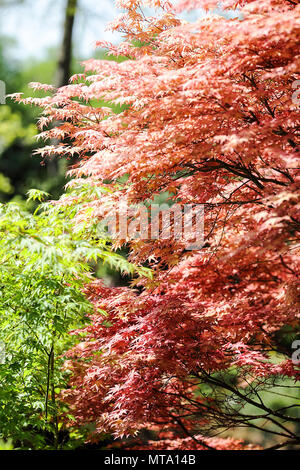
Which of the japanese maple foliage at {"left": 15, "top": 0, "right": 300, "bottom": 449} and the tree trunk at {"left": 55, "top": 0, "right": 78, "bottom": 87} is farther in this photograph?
the tree trunk at {"left": 55, "top": 0, "right": 78, "bottom": 87}

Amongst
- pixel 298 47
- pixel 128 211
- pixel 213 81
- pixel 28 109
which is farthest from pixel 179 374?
pixel 28 109

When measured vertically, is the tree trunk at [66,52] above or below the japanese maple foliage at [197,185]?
above

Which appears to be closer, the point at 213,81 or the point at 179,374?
the point at 213,81

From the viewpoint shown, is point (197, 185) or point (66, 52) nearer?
point (197, 185)

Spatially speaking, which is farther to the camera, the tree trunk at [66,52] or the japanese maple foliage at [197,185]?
the tree trunk at [66,52]

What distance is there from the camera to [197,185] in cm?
338

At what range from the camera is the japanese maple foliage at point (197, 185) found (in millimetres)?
2574

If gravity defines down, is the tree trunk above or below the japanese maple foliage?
above

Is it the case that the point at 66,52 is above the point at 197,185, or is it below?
above

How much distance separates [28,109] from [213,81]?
10058mm

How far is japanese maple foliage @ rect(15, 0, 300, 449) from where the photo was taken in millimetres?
2574

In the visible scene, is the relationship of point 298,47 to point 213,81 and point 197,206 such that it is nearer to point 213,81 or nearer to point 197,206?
point 213,81
